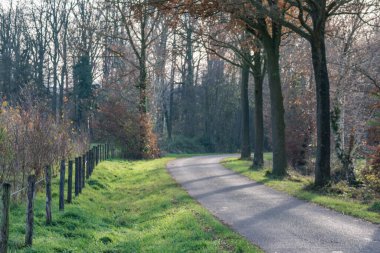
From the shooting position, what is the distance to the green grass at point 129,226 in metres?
9.59

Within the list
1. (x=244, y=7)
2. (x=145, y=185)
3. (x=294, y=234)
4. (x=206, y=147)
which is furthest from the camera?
(x=206, y=147)

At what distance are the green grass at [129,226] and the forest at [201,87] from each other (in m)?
1.30

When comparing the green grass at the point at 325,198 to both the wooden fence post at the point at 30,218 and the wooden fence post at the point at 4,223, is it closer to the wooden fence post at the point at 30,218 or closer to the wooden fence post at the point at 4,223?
the wooden fence post at the point at 30,218

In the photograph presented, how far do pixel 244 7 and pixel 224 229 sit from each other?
9.30 metres

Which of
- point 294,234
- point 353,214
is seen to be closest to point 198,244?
point 294,234

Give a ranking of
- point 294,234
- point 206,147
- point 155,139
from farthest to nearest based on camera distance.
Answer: point 206,147
point 155,139
point 294,234

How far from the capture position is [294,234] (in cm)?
1040

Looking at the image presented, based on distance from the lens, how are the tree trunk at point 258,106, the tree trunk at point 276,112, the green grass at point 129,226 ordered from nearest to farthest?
the green grass at point 129,226
the tree trunk at point 276,112
the tree trunk at point 258,106

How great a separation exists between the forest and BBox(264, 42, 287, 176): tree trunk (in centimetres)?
5

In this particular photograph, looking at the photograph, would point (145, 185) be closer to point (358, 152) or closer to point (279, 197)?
point (279, 197)

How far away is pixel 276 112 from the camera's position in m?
21.7

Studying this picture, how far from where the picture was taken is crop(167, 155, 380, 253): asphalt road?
30.9ft

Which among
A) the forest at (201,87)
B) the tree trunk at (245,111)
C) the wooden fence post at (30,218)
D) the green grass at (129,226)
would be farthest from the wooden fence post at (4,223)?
the tree trunk at (245,111)

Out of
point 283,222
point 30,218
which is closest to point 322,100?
point 283,222
